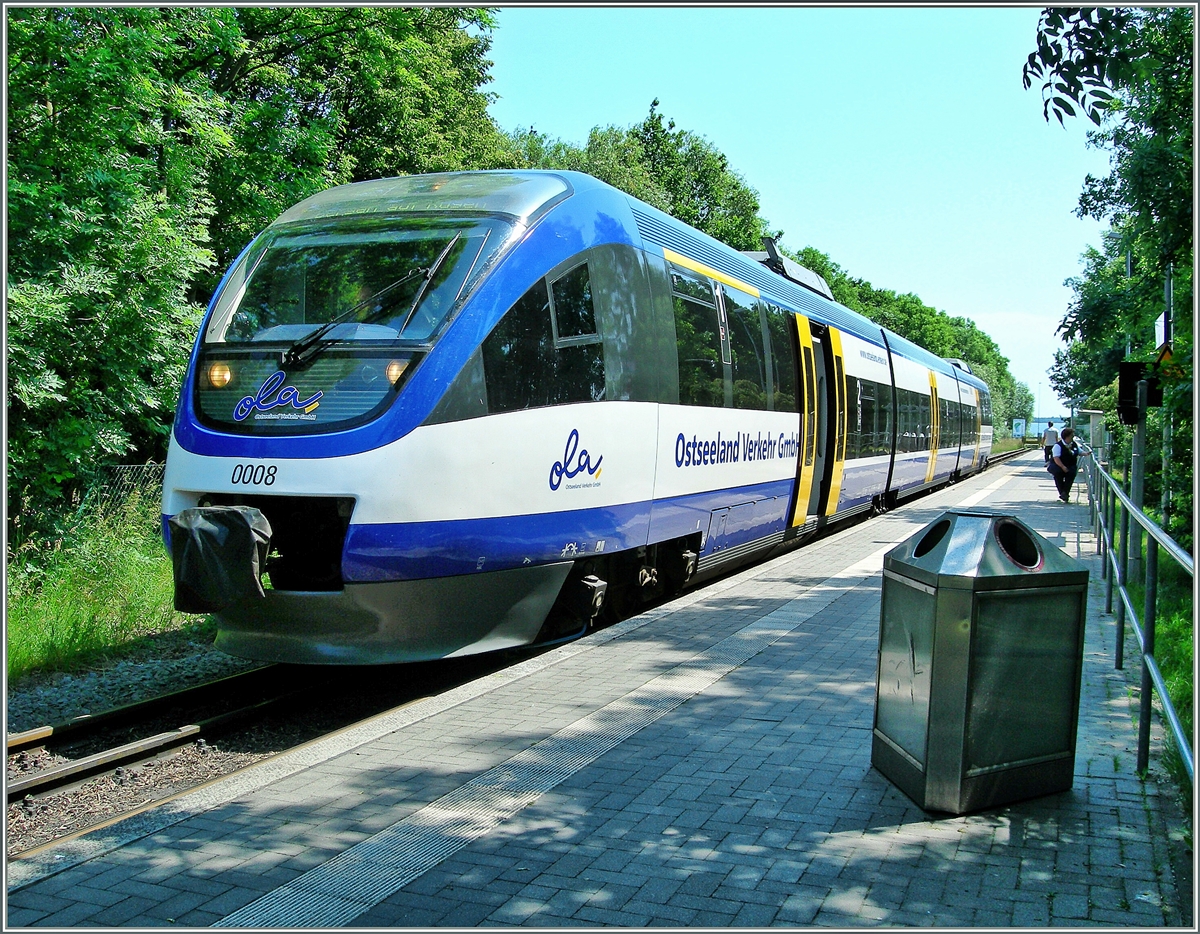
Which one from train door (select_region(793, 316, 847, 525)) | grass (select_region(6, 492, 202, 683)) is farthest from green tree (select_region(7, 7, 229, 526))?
train door (select_region(793, 316, 847, 525))

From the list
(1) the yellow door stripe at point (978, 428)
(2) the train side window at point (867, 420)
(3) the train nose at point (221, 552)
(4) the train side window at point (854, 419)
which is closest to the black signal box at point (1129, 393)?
(4) the train side window at point (854, 419)

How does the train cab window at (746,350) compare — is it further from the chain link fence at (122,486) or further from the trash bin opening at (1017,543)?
the chain link fence at (122,486)

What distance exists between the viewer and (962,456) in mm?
31766

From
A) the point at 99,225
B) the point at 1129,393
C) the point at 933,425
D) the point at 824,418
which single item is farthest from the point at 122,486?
the point at 933,425

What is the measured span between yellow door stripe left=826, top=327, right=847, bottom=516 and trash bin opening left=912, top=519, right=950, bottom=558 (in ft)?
31.4

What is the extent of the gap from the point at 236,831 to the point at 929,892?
2.82 meters

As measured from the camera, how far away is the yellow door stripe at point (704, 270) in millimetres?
9055

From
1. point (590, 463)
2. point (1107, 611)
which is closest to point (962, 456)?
point (1107, 611)

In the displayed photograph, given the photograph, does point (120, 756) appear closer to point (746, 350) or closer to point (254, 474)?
point (254, 474)

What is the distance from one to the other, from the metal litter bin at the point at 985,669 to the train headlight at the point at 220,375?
14.6 ft

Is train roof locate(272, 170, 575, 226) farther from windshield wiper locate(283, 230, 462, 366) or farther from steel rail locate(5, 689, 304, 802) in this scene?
steel rail locate(5, 689, 304, 802)

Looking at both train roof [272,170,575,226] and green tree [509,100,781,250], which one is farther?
green tree [509,100,781,250]

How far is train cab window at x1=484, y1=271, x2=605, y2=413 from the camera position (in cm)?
669

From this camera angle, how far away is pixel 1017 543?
497cm
